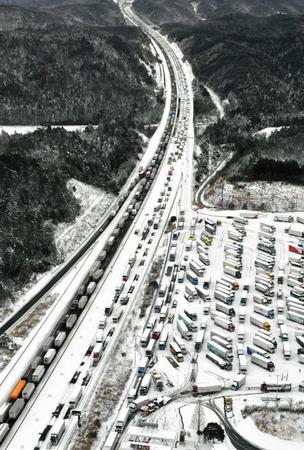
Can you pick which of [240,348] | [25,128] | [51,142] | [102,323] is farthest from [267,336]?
[25,128]

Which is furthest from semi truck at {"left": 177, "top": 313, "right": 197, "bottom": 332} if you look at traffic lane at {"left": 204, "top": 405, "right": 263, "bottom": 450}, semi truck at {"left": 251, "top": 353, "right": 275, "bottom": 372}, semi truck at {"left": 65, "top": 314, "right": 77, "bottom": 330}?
traffic lane at {"left": 204, "top": 405, "right": 263, "bottom": 450}

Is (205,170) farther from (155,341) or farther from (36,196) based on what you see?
(155,341)

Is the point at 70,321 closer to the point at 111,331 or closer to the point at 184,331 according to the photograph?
the point at 111,331

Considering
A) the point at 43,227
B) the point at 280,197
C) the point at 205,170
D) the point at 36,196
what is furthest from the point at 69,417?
the point at 205,170

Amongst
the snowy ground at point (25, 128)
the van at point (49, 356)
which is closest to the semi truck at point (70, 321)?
the van at point (49, 356)

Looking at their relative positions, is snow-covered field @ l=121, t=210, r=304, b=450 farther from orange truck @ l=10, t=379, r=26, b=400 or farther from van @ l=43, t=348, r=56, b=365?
orange truck @ l=10, t=379, r=26, b=400

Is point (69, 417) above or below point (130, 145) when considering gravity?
below
